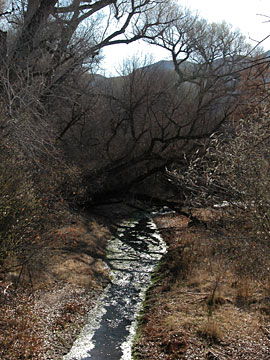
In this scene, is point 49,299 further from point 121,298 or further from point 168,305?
point 168,305

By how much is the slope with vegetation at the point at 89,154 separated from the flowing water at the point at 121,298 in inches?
13.8

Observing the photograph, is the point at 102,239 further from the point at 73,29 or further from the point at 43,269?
the point at 73,29

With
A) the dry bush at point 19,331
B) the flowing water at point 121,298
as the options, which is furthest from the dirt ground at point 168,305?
the flowing water at point 121,298

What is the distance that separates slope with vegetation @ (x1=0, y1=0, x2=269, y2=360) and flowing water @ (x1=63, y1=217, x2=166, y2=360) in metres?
0.35

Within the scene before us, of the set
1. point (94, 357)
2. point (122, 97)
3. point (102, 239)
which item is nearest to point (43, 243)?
point (94, 357)

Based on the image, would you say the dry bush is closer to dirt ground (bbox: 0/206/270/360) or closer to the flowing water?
dirt ground (bbox: 0/206/270/360)

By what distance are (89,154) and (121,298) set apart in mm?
11079

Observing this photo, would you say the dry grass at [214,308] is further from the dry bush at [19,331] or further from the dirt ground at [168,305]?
the dry bush at [19,331]

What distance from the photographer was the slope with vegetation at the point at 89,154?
708 centimetres

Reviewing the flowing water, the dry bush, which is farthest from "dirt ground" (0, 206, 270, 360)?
the flowing water

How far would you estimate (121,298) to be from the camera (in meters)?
9.75

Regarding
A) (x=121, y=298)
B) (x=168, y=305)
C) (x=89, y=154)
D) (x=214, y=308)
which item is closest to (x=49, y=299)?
(x=121, y=298)

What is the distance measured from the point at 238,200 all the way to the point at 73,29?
1048 centimetres

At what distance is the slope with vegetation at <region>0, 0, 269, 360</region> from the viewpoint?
708cm
